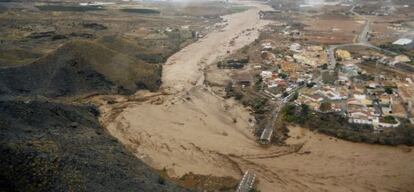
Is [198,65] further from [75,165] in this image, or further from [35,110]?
[75,165]

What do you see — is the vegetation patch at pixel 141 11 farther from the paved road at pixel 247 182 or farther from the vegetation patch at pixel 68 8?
the paved road at pixel 247 182

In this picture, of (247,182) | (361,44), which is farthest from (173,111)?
(361,44)

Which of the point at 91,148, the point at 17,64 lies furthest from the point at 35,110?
the point at 17,64

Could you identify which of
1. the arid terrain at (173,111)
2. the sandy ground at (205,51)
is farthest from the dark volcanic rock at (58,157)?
the sandy ground at (205,51)

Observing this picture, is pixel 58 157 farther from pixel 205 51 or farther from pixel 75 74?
pixel 205 51

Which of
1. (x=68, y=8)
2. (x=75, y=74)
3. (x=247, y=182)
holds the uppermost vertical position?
(x=68, y=8)

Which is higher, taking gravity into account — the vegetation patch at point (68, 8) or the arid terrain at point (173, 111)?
the vegetation patch at point (68, 8)
